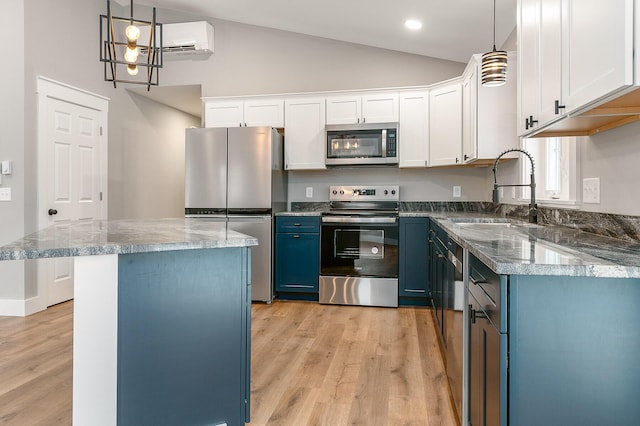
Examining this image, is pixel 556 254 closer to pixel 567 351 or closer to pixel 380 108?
pixel 567 351

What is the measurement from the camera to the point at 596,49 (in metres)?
1.26

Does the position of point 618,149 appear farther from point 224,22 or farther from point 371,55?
point 224,22

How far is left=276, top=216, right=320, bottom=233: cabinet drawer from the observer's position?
14.0 feet

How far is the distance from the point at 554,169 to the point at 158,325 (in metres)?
2.73

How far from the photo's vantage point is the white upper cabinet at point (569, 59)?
1127 mm

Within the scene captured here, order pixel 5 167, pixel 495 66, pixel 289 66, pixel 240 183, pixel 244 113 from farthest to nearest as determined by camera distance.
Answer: pixel 289 66 → pixel 244 113 → pixel 240 183 → pixel 5 167 → pixel 495 66

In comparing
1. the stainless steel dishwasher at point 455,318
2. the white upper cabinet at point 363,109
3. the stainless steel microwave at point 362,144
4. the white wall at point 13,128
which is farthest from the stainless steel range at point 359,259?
the white wall at point 13,128

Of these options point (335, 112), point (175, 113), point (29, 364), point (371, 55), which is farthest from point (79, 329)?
point (175, 113)

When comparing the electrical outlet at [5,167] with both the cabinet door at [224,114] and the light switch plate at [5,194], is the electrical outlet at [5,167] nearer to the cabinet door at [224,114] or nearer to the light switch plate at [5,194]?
the light switch plate at [5,194]

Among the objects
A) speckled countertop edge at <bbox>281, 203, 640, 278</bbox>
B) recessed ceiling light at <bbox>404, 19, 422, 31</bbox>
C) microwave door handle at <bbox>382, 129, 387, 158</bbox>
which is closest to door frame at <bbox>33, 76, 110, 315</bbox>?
microwave door handle at <bbox>382, 129, 387, 158</bbox>

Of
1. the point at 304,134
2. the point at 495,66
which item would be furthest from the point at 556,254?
the point at 304,134

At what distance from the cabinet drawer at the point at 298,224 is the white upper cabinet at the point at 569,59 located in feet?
8.01

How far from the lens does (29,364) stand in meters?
2.69

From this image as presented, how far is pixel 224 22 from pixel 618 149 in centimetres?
452
